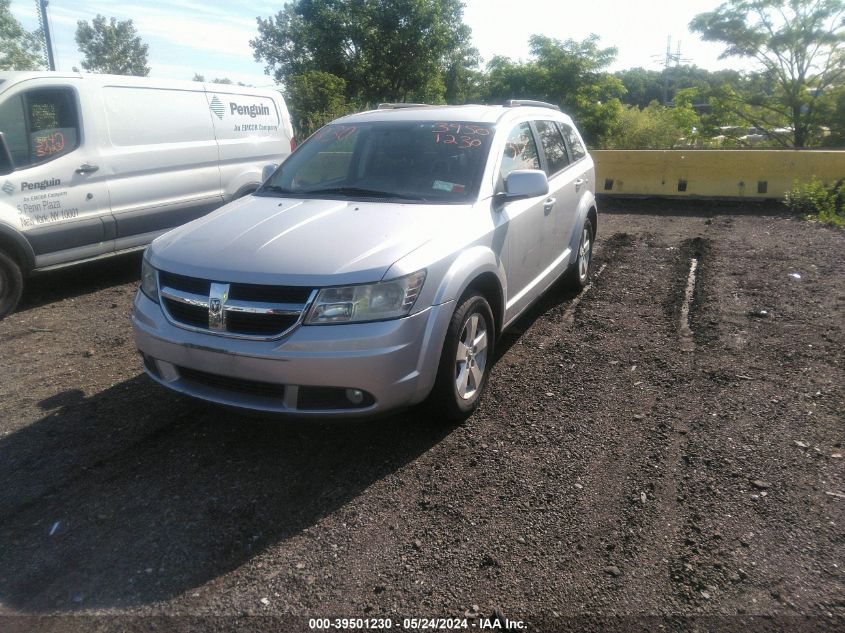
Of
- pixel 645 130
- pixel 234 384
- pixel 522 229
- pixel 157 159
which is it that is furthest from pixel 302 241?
pixel 645 130

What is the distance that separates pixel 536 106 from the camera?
19.1ft

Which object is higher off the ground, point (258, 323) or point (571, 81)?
point (571, 81)

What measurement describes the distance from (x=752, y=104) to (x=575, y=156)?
24855 mm

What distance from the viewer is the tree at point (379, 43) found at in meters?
34.1

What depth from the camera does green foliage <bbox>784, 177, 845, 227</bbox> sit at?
10.5 meters

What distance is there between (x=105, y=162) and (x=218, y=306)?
4220 mm

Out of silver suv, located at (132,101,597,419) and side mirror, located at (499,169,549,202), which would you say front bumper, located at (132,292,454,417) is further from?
side mirror, located at (499,169,549,202)

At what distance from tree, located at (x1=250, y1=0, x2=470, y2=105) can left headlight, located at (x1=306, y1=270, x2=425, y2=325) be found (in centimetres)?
3227

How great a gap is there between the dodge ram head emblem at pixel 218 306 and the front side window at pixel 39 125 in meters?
3.89

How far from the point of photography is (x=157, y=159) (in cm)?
716

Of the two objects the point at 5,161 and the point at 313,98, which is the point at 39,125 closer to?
the point at 5,161

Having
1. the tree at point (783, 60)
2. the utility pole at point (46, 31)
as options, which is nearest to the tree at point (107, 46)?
the utility pole at point (46, 31)

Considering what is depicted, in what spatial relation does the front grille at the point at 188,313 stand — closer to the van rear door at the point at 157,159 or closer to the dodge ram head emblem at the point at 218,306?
the dodge ram head emblem at the point at 218,306

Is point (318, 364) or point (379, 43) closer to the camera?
point (318, 364)
